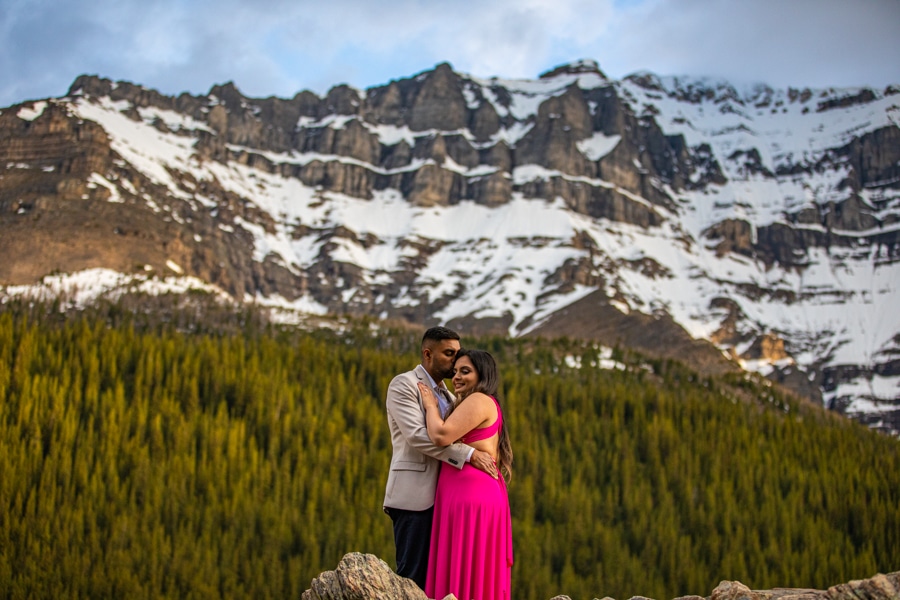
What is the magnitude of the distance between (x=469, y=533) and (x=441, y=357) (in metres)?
2.23

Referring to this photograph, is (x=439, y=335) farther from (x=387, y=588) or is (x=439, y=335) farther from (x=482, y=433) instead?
(x=387, y=588)

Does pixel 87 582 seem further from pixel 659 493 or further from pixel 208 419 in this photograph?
pixel 659 493

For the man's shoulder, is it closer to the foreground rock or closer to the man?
the man

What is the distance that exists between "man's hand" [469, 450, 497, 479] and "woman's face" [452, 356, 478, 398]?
770 mm

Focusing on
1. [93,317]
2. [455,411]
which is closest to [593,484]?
[93,317]

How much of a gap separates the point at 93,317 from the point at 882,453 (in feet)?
395

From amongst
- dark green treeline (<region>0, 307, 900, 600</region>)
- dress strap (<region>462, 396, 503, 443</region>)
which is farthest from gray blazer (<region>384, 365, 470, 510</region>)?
dark green treeline (<region>0, 307, 900, 600</region>)

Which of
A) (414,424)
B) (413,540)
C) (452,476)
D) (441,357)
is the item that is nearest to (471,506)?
(452,476)

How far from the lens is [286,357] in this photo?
136 meters

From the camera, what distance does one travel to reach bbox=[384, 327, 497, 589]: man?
1193cm

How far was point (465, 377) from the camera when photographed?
12.1 metres

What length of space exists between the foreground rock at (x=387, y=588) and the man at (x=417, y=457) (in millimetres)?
682

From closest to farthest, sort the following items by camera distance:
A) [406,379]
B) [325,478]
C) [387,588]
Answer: [387,588] → [406,379] → [325,478]

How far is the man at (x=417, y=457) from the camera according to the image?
39.1 ft
